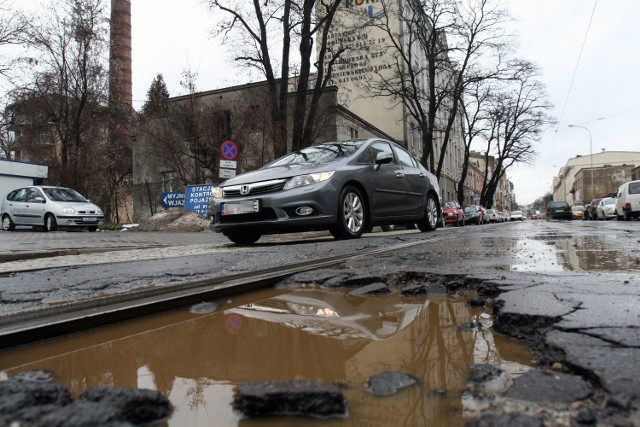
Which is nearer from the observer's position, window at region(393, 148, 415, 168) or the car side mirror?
the car side mirror

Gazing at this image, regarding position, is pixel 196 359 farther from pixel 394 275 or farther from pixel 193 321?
pixel 394 275

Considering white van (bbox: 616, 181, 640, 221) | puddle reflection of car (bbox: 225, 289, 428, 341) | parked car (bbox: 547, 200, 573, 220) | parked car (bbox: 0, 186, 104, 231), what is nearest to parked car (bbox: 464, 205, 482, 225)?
parked car (bbox: 547, 200, 573, 220)

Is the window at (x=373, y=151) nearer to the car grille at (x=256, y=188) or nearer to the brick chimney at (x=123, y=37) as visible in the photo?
the car grille at (x=256, y=188)

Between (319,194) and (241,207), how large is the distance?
109 cm

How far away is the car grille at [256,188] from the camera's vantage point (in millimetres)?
5879

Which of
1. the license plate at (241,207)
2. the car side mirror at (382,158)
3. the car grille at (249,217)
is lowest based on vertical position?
the car grille at (249,217)

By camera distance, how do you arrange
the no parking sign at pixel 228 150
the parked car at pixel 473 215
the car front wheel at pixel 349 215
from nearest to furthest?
the car front wheel at pixel 349 215 → the no parking sign at pixel 228 150 → the parked car at pixel 473 215

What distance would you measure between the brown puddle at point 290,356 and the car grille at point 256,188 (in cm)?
360

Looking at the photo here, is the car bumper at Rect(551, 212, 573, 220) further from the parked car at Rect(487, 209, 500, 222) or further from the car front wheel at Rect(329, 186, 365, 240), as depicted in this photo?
the car front wheel at Rect(329, 186, 365, 240)

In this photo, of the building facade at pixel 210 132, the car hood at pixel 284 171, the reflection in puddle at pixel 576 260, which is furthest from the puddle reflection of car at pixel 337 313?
the building facade at pixel 210 132

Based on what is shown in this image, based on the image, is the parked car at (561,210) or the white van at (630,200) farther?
the parked car at (561,210)

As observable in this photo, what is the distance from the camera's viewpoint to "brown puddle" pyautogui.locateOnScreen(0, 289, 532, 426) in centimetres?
120

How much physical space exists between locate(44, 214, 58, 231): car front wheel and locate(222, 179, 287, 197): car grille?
11.2 meters

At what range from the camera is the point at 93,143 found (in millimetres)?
23531
